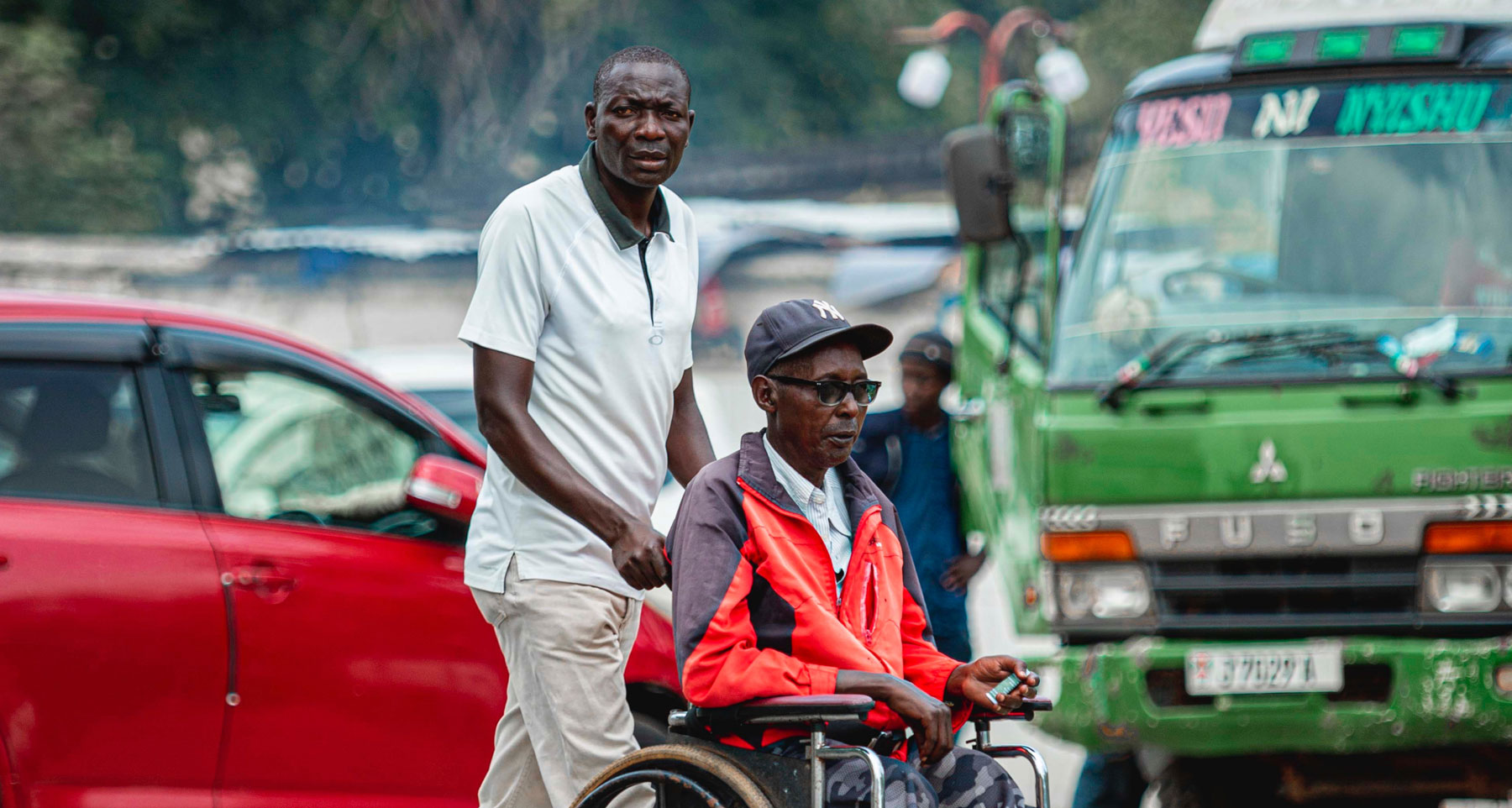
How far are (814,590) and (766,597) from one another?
0.30 feet

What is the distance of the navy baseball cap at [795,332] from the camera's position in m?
3.41

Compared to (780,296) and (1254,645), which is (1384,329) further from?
(780,296)

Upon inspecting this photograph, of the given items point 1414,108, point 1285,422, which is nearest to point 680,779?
point 1285,422

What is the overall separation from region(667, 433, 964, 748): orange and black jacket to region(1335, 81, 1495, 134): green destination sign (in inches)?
130

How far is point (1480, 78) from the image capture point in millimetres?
5996

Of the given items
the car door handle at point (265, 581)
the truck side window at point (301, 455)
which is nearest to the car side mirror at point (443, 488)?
the car door handle at point (265, 581)

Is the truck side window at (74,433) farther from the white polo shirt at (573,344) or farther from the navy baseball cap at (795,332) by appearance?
the navy baseball cap at (795,332)

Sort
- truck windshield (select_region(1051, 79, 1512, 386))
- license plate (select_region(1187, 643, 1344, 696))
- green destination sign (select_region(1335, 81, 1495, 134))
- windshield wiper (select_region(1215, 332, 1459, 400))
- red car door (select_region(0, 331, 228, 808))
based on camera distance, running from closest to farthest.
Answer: red car door (select_region(0, 331, 228, 808)), license plate (select_region(1187, 643, 1344, 696)), windshield wiper (select_region(1215, 332, 1459, 400)), truck windshield (select_region(1051, 79, 1512, 386)), green destination sign (select_region(1335, 81, 1495, 134))

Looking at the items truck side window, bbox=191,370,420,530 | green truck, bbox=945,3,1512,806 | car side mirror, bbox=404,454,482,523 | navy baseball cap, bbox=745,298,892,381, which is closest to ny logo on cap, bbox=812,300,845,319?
navy baseball cap, bbox=745,298,892,381

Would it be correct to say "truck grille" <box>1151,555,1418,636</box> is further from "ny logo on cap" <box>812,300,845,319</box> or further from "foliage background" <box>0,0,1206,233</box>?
"foliage background" <box>0,0,1206,233</box>

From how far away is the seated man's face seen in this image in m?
3.43

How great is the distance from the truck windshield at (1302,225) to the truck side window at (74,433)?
9.47 feet

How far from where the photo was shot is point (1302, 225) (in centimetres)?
606

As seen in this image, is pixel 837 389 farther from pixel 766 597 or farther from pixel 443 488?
pixel 443 488
